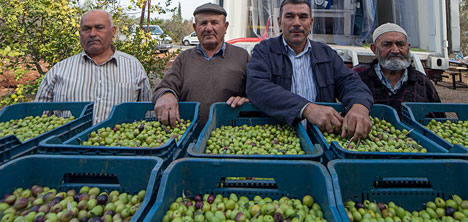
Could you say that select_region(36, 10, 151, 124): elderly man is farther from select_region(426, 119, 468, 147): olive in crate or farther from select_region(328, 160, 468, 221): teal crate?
select_region(426, 119, 468, 147): olive in crate

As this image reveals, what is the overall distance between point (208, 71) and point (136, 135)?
1156 millimetres

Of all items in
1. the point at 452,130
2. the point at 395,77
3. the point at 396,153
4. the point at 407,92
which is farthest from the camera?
the point at 395,77

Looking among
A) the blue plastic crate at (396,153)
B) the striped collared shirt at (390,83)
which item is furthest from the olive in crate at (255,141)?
the striped collared shirt at (390,83)

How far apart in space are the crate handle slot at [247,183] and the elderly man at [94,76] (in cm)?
208

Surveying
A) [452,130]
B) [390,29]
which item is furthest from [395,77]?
[452,130]

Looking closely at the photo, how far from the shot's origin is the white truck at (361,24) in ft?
16.4

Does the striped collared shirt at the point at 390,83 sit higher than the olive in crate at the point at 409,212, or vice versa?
the striped collared shirt at the point at 390,83

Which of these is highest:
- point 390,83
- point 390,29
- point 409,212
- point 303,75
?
point 390,29

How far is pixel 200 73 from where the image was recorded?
3143 mm

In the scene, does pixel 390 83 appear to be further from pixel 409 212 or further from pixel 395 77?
pixel 409 212

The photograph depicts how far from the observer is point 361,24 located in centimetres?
622

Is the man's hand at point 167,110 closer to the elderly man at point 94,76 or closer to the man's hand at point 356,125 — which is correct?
the elderly man at point 94,76

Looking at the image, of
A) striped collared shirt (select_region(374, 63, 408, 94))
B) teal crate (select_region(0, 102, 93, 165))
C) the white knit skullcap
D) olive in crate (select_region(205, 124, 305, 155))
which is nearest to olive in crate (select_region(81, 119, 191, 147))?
teal crate (select_region(0, 102, 93, 165))

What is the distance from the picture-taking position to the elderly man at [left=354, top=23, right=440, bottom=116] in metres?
3.09
